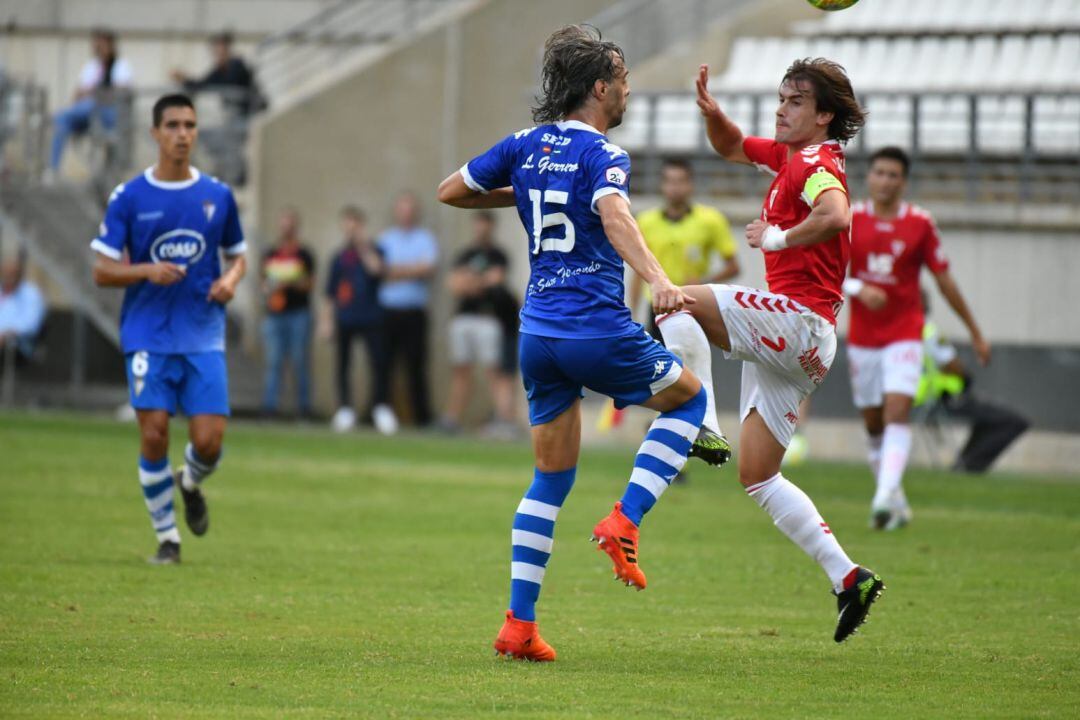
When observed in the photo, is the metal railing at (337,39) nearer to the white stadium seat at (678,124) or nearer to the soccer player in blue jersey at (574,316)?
the white stadium seat at (678,124)

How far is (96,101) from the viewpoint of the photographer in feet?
78.0

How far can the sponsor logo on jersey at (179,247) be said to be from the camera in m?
10.4

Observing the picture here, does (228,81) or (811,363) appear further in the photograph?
(228,81)

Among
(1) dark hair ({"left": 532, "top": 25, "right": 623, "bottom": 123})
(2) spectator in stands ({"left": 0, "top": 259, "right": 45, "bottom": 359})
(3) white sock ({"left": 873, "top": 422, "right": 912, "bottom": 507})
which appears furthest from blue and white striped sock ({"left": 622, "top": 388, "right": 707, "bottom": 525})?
(2) spectator in stands ({"left": 0, "top": 259, "right": 45, "bottom": 359})

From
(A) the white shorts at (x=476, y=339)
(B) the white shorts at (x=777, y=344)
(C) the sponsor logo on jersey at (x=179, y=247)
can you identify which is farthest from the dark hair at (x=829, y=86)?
(A) the white shorts at (x=476, y=339)

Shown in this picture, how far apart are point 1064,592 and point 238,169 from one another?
1664 cm

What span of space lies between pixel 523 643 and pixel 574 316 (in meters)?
1.37

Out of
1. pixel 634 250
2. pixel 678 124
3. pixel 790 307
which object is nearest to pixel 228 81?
pixel 678 124

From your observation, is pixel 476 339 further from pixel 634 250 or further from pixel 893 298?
pixel 634 250

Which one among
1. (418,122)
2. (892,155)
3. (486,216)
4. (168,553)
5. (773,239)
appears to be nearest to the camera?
(773,239)

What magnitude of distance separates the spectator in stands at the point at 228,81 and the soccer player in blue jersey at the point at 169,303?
1376cm

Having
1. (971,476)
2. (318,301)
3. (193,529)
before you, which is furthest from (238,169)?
(193,529)

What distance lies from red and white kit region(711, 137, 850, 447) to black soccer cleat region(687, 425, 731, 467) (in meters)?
0.54

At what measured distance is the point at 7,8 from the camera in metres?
29.0
